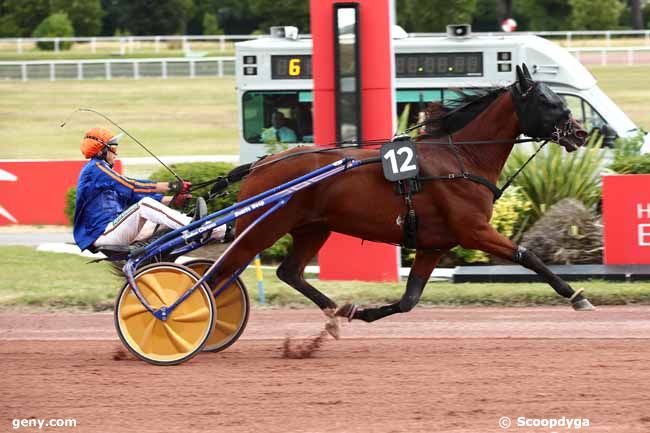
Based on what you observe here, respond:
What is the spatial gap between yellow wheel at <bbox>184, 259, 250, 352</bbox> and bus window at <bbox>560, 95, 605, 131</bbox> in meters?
8.73

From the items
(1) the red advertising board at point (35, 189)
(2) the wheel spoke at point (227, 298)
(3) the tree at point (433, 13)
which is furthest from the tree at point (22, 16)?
(2) the wheel spoke at point (227, 298)

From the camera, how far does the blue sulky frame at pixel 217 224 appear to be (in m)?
7.74

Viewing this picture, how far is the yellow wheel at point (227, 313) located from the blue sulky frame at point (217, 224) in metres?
0.34

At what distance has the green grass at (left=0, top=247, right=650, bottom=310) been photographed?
10383mm

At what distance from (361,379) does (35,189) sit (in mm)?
11200

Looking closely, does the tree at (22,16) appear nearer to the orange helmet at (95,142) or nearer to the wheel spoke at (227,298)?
the orange helmet at (95,142)

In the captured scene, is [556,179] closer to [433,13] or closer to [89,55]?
[433,13]

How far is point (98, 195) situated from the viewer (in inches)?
318

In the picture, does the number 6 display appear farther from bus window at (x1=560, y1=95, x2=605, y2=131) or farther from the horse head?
bus window at (x1=560, y1=95, x2=605, y2=131)

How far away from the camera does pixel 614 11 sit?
44438 millimetres

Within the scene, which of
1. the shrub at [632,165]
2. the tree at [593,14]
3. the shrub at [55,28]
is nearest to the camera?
the shrub at [632,165]
